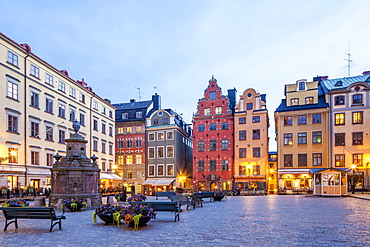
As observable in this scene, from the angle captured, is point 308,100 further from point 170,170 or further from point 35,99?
point 35,99

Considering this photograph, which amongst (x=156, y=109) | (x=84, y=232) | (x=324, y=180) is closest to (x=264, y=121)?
(x=324, y=180)

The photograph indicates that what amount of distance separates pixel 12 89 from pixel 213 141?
2739cm

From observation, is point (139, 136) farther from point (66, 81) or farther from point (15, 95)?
point (15, 95)

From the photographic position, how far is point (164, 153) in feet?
161

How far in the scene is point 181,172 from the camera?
50.6 m

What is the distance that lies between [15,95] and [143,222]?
23.4 m

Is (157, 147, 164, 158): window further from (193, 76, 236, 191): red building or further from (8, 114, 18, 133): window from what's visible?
(8, 114, 18, 133): window

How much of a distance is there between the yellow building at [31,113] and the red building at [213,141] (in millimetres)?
14036

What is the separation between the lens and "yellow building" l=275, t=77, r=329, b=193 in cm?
4094

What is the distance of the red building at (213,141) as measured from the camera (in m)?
45.8

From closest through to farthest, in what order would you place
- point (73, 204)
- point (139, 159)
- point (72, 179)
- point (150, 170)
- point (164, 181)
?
point (73, 204) < point (72, 179) < point (164, 181) < point (150, 170) < point (139, 159)

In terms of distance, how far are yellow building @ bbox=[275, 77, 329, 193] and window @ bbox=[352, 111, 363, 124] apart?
10.1 feet

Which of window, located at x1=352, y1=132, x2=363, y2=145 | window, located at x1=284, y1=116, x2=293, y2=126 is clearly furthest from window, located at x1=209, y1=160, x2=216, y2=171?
window, located at x1=352, y1=132, x2=363, y2=145

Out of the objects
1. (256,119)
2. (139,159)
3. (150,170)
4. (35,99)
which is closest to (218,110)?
(256,119)
